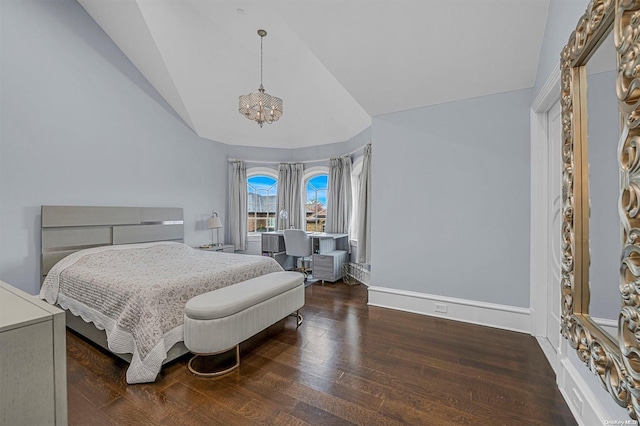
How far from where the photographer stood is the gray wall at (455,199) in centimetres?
277

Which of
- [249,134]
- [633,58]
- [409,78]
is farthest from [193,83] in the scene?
[633,58]

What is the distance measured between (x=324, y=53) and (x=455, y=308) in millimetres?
3097

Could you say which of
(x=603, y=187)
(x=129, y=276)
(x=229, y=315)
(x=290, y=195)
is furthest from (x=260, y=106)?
(x=603, y=187)

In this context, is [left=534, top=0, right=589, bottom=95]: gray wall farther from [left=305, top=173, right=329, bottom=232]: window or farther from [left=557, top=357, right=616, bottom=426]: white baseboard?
[left=305, top=173, right=329, bottom=232]: window

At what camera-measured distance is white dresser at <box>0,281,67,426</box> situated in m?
0.80

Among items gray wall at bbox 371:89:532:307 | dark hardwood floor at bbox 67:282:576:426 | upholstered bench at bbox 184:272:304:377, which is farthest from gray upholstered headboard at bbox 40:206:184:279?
gray wall at bbox 371:89:532:307

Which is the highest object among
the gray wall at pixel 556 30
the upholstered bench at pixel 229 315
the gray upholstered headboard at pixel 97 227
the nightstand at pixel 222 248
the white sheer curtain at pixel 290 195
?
the gray wall at pixel 556 30

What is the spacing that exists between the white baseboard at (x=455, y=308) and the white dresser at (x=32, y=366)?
307cm

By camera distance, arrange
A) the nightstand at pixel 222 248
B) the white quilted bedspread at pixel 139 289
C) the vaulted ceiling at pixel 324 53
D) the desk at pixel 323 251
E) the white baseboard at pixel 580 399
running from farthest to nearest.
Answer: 1. the nightstand at pixel 222 248
2. the desk at pixel 323 251
3. the vaulted ceiling at pixel 324 53
4. the white quilted bedspread at pixel 139 289
5. the white baseboard at pixel 580 399

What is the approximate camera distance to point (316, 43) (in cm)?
275

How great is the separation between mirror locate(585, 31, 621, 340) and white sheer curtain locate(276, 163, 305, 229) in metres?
4.83

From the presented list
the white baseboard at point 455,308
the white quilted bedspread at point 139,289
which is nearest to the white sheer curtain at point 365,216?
the white baseboard at point 455,308

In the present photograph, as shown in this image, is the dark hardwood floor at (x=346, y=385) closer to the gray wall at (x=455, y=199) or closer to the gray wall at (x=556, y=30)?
the gray wall at (x=455, y=199)

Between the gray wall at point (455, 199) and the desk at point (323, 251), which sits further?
the desk at point (323, 251)
